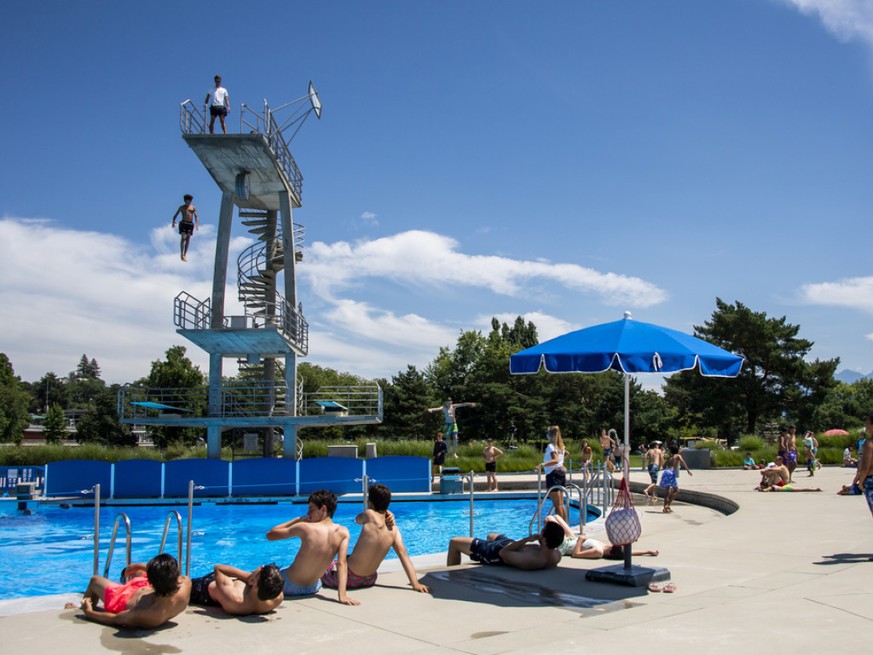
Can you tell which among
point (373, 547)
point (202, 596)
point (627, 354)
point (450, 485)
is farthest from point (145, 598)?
point (450, 485)

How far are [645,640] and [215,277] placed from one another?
25.5m

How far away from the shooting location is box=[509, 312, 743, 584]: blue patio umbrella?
7250mm

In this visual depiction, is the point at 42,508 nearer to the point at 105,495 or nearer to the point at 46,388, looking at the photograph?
the point at 105,495

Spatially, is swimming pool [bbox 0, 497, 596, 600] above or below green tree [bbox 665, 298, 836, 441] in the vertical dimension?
below

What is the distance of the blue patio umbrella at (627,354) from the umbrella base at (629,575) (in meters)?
0.14

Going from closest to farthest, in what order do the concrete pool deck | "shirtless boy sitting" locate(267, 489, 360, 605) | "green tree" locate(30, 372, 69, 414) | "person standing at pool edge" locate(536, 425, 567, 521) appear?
the concrete pool deck < "shirtless boy sitting" locate(267, 489, 360, 605) < "person standing at pool edge" locate(536, 425, 567, 521) < "green tree" locate(30, 372, 69, 414)

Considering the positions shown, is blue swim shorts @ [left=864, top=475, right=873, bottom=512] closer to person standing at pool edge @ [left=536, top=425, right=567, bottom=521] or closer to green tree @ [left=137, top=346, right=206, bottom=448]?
person standing at pool edge @ [left=536, top=425, right=567, bottom=521]

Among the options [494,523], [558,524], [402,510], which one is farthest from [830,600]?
[402,510]

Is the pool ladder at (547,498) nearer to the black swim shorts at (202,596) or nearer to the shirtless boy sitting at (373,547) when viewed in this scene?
the shirtless boy sitting at (373,547)

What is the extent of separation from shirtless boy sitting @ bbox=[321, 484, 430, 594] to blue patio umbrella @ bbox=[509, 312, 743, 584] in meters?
1.88

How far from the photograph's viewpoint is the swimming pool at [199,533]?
13422mm

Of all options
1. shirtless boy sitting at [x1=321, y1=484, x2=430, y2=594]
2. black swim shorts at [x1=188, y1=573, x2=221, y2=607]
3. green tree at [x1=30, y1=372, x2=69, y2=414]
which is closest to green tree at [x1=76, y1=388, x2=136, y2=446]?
shirtless boy sitting at [x1=321, y1=484, x2=430, y2=594]

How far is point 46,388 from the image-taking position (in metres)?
158

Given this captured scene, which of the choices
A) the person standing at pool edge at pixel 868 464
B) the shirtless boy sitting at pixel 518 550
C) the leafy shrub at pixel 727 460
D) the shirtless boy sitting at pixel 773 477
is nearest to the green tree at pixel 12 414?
the leafy shrub at pixel 727 460
